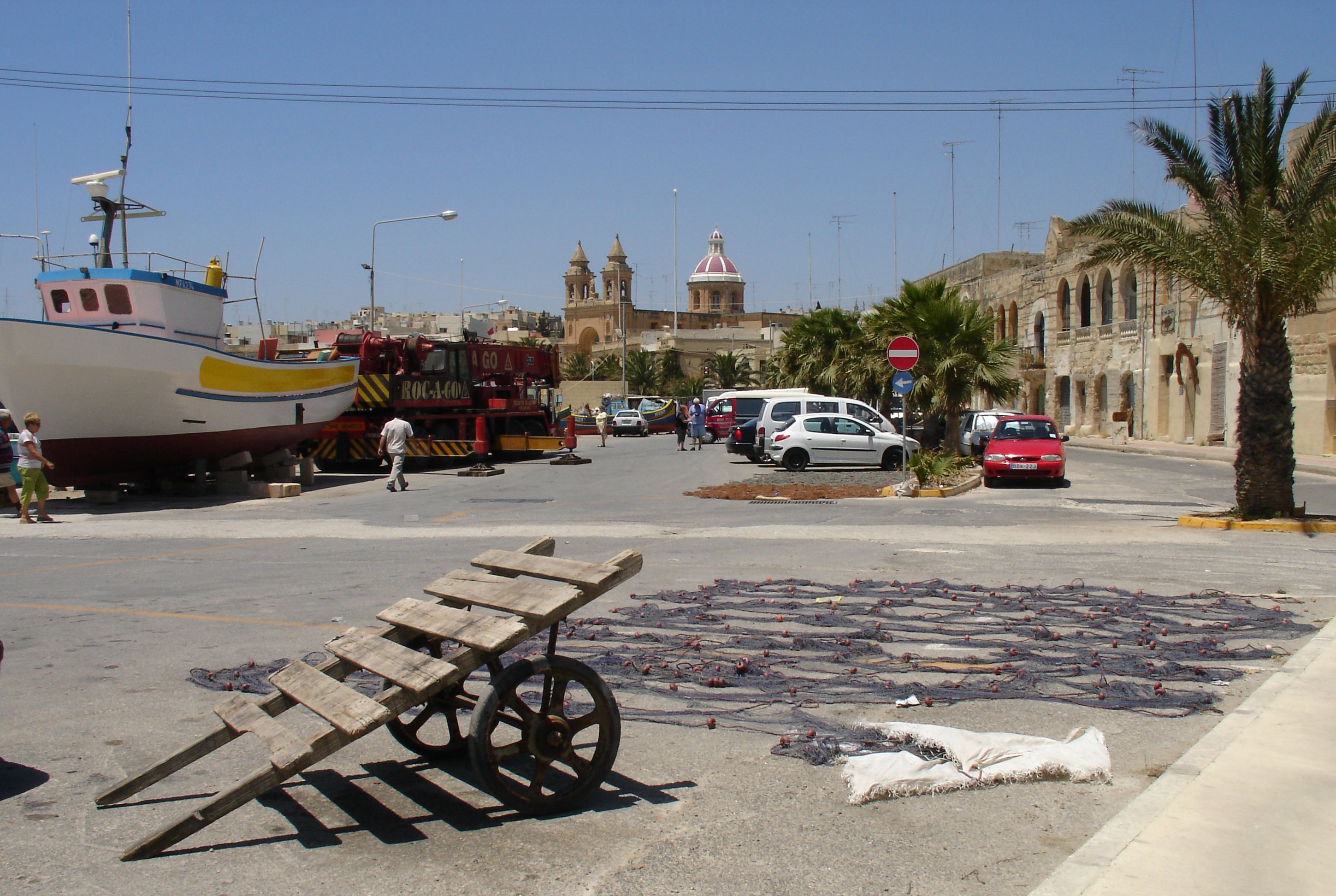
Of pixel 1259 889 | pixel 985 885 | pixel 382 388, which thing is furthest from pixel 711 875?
pixel 382 388

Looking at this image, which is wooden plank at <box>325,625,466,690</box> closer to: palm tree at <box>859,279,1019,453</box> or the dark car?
palm tree at <box>859,279,1019,453</box>

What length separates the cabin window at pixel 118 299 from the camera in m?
19.8

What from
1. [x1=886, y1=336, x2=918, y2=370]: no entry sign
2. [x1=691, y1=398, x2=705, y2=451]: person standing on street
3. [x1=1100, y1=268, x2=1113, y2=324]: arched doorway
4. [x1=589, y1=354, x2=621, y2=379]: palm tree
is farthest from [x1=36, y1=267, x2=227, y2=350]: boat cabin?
[x1=589, y1=354, x2=621, y2=379]: palm tree

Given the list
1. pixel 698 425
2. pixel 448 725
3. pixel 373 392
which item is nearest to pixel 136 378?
pixel 373 392

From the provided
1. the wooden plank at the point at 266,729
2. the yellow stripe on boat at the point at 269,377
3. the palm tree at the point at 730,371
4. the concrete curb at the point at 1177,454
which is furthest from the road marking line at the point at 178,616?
the palm tree at the point at 730,371

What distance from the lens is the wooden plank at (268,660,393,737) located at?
4.00 metres

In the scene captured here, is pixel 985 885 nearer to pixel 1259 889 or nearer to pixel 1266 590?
pixel 1259 889

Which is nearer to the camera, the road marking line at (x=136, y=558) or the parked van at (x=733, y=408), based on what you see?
the road marking line at (x=136, y=558)

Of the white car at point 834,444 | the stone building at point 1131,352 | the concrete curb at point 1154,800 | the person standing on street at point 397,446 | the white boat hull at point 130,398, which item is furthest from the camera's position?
the stone building at point 1131,352

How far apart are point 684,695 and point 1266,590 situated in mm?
6093

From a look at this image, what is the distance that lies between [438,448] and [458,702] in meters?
24.0

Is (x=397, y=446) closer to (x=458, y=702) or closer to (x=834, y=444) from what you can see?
(x=834, y=444)

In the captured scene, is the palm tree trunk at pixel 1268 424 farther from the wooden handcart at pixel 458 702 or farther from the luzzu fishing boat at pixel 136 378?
the luzzu fishing boat at pixel 136 378

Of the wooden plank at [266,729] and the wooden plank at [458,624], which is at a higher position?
the wooden plank at [458,624]
